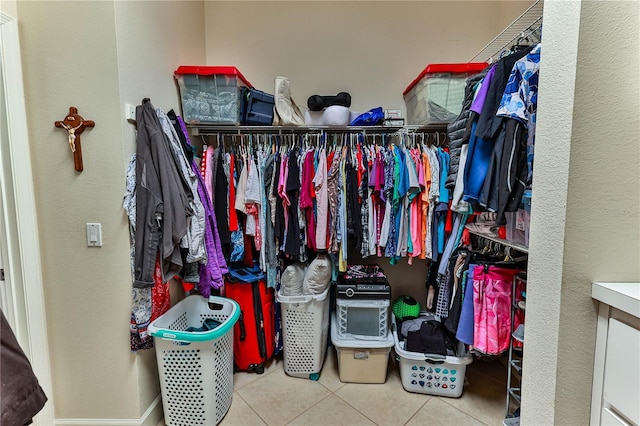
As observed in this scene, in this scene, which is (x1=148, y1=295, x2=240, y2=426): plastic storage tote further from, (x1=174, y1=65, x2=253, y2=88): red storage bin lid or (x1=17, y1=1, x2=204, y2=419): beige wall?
A: (x1=174, y1=65, x2=253, y2=88): red storage bin lid

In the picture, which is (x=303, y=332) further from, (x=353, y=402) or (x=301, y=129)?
(x=301, y=129)

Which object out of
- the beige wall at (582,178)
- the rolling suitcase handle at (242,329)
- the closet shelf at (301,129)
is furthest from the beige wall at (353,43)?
the beige wall at (582,178)

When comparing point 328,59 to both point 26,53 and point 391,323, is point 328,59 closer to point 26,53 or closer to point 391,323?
point 26,53

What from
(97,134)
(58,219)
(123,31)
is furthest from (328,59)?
(58,219)

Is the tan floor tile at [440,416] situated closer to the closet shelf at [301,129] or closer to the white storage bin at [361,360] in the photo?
the white storage bin at [361,360]

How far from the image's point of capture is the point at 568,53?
2.29 ft

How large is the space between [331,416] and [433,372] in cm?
69

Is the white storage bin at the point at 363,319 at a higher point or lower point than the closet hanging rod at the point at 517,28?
lower

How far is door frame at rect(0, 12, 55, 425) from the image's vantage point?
125cm

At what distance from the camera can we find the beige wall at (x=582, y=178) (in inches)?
26.8

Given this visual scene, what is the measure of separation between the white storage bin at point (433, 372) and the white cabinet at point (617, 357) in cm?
104

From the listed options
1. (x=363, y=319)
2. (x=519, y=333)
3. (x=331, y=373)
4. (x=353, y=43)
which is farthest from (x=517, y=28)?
(x=331, y=373)

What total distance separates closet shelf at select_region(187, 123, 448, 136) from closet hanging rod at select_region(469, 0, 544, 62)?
21.4 inches

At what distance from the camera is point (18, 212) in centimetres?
129
